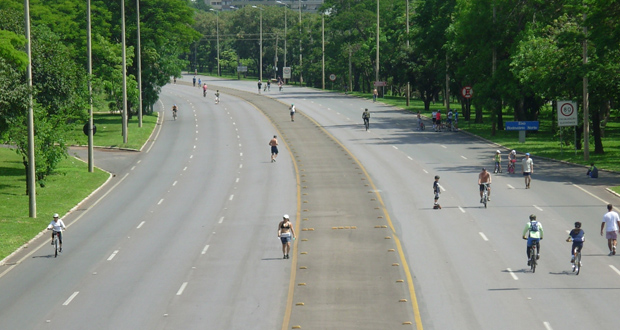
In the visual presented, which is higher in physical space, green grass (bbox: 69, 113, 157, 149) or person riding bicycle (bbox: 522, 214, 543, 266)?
green grass (bbox: 69, 113, 157, 149)

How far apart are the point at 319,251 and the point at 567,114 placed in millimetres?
28732

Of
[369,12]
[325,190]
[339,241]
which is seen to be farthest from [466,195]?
[369,12]

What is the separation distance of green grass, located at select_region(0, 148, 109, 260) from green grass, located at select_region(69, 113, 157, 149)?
14.4ft

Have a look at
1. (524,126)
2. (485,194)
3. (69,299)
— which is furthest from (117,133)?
(69,299)

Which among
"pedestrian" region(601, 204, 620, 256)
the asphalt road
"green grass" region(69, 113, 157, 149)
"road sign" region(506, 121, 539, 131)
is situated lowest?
the asphalt road

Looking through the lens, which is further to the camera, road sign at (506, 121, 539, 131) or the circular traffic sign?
road sign at (506, 121, 539, 131)

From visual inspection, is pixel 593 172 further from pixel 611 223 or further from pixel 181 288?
pixel 181 288

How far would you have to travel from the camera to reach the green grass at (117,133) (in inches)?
2707

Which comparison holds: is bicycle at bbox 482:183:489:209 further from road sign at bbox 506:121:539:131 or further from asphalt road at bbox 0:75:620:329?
road sign at bbox 506:121:539:131

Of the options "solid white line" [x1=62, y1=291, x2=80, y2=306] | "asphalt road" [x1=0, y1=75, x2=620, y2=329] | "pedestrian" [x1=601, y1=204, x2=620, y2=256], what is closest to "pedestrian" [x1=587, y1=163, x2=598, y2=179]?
"asphalt road" [x1=0, y1=75, x2=620, y2=329]

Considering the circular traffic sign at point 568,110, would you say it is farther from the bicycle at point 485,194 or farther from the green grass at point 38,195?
the green grass at point 38,195

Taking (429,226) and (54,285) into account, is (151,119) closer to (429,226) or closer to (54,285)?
(429,226)

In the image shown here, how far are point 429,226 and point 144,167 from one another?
2604cm

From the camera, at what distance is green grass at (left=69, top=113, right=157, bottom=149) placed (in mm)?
68750
